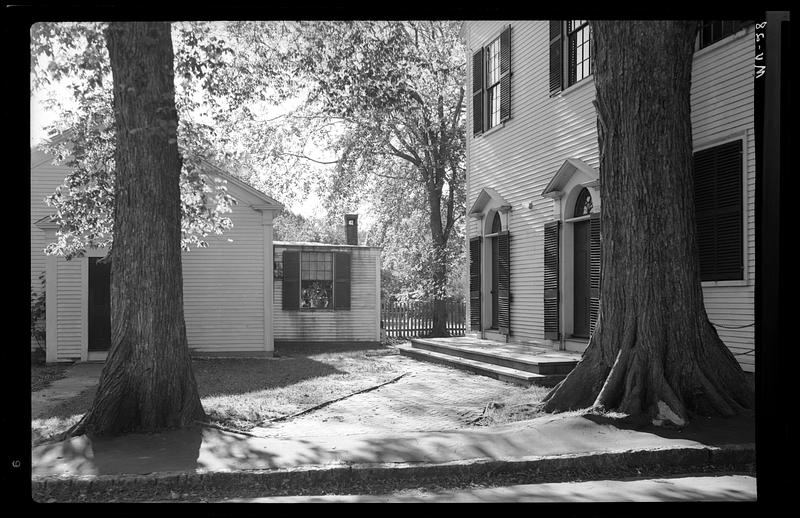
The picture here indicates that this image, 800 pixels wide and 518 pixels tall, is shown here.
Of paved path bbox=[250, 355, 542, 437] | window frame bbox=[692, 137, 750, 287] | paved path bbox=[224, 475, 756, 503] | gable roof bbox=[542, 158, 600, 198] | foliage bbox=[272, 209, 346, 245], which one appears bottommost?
paved path bbox=[250, 355, 542, 437]

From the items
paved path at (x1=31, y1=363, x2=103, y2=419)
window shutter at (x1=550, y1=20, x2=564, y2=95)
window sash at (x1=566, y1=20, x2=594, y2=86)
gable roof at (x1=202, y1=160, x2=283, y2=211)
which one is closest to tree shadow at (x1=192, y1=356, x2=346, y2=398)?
paved path at (x1=31, y1=363, x2=103, y2=419)

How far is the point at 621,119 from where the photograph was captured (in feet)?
25.9

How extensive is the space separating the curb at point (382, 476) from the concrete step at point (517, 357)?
4507 mm

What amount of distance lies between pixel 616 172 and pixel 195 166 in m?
5.38

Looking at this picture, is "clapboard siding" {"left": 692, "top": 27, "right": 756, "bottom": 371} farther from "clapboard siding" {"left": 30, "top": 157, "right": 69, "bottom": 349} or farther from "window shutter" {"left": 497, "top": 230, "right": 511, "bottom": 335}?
"clapboard siding" {"left": 30, "top": 157, "right": 69, "bottom": 349}

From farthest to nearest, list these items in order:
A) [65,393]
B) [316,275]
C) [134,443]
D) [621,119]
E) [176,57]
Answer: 1. [316,275]
2. [65,393]
3. [176,57]
4. [621,119]
5. [134,443]

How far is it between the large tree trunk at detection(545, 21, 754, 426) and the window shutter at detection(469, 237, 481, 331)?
357 inches

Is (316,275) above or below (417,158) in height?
below

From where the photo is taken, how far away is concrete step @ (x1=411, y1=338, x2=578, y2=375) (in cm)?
1080

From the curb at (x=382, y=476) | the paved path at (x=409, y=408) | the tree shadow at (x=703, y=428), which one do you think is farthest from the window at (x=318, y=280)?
the curb at (x=382, y=476)

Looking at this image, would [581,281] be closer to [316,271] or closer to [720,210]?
[720,210]

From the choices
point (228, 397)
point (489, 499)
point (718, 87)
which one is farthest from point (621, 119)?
point (228, 397)
